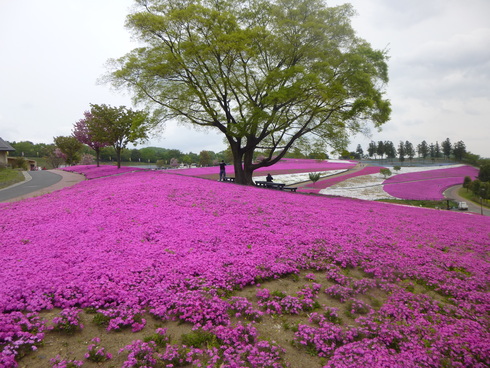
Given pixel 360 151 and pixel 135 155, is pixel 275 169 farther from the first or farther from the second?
pixel 135 155

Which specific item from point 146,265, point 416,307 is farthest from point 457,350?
point 146,265

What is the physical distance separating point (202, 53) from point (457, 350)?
2218cm

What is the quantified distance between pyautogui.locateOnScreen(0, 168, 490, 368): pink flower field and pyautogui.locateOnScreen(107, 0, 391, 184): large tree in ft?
44.8

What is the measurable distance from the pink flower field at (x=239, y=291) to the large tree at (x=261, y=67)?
1367 centimetres

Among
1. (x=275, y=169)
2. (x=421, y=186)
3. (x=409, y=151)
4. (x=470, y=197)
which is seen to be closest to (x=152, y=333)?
(x=470, y=197)

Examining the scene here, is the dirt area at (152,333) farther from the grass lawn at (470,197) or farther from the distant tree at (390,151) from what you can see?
the distant tree at (390,151)

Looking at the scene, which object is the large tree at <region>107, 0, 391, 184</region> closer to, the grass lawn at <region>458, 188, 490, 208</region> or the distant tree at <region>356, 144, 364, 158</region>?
the grass lawn at <region>458, 188, 490, 208</region>

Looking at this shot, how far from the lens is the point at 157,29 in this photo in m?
21.4

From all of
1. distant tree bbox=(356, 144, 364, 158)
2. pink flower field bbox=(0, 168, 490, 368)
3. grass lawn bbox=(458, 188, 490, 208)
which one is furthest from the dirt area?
distant tree bbox=(356, 144, 364, 158)

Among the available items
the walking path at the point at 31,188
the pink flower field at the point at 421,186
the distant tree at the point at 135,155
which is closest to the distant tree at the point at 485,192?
the pink flower field at the point at 421,186

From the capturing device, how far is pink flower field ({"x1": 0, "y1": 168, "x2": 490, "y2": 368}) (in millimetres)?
4000

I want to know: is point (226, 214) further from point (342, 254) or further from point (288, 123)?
point (288, 123)

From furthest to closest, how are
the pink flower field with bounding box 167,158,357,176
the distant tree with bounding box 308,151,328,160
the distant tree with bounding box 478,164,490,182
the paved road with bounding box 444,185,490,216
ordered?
the pink flower field with bounding box 167,158,357,176, the distant tree with bounding box 478,164,490,182, the paved road with bounding box 444,185,490,216, the distant tree with bounding box 308,151,328,160

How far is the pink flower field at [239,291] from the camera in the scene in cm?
400
